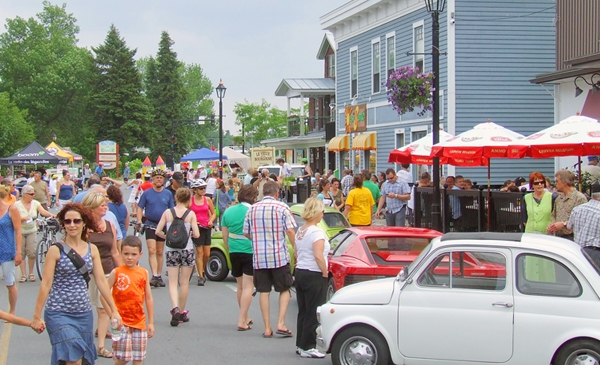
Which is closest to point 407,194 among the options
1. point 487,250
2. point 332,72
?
point 487,250

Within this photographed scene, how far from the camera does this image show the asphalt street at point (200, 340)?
26.7 feet

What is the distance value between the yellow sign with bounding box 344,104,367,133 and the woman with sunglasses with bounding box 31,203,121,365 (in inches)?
1023

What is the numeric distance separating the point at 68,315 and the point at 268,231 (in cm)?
329

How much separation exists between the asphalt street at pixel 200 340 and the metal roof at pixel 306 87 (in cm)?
3352

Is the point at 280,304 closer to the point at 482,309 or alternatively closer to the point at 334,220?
the point at 482,309

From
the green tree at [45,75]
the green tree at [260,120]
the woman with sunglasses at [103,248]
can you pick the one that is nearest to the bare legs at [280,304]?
the woman with sunglasses at [103,248]

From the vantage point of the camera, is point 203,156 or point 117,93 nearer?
point 203,156

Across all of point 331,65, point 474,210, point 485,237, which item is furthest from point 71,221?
point 331,65

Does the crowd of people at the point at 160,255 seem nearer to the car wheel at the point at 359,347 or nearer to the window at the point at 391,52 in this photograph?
the car wheel at the point at 359,347

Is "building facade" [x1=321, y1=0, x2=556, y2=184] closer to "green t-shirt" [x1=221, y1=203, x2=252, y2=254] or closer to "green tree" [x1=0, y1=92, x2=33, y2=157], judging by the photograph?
"green t-shirt" [x1=221, y1=203, x2=252, y2=254]

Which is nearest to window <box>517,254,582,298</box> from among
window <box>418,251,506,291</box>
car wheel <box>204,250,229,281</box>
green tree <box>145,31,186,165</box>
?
window <box>418,251,506,291</box>

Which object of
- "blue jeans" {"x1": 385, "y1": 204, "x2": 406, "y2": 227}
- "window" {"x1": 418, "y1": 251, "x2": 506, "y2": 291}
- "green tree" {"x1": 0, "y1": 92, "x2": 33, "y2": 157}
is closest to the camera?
"window" {"x1": 418, "y1": 251, "x2": 506, "y2": 291}

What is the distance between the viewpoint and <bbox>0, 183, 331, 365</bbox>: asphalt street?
814 centimetres

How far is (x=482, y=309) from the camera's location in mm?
6652
